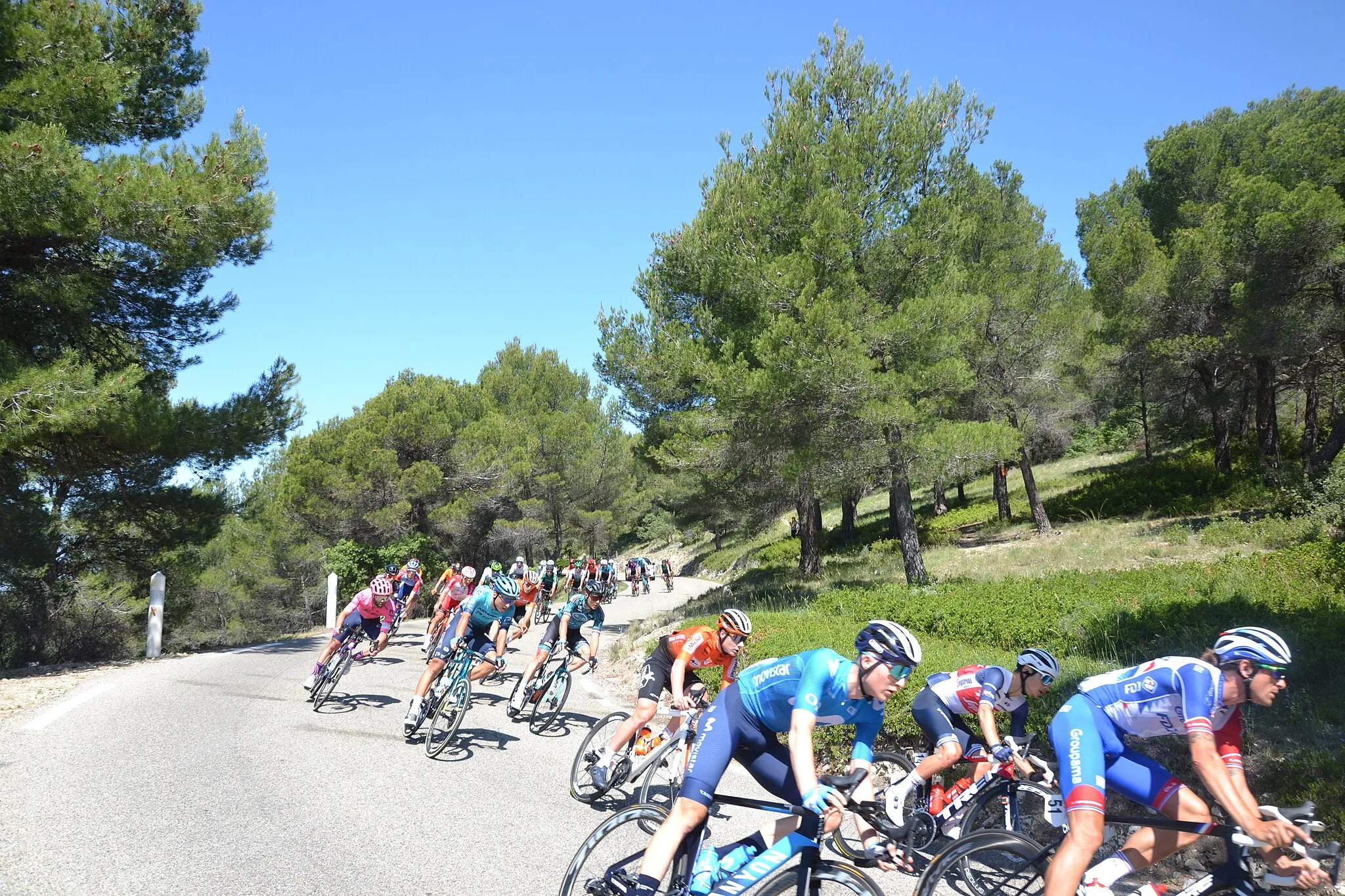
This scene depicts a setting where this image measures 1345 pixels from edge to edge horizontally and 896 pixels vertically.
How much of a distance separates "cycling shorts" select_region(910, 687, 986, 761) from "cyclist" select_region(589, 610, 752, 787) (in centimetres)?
146

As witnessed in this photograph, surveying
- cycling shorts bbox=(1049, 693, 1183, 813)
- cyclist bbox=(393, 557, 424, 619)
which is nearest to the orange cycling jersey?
cycling shorts bbox=(1049, 693, 1183, 813)

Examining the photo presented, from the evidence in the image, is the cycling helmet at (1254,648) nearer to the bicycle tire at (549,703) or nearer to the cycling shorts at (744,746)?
the cycling shorts at (744,746)

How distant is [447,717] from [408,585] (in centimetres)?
887

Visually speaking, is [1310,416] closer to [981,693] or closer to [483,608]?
[981,693]

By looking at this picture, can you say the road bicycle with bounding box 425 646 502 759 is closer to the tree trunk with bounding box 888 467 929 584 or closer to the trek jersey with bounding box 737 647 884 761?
the trek jersey with bounding box 737 647 884 761

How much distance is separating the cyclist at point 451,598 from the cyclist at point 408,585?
0.67 m

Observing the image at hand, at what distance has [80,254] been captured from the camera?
13469mm

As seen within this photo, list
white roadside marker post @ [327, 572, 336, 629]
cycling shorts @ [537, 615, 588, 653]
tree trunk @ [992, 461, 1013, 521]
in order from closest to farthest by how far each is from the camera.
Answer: cycling shorts @ [537, 615, 588, 653]
white roadside marker post @ [327, 572, 336, 629]
tree trunk @ [992, 461, 1013, 521]

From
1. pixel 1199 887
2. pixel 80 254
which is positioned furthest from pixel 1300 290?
pixel 80 254

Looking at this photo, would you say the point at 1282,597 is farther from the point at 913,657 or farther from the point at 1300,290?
the point at 1300,290

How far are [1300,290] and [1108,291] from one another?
601 centimetres

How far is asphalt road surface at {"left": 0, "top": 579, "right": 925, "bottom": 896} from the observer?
452 centimetres

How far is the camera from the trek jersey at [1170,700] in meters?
3.62

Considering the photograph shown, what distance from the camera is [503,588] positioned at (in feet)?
28.1
